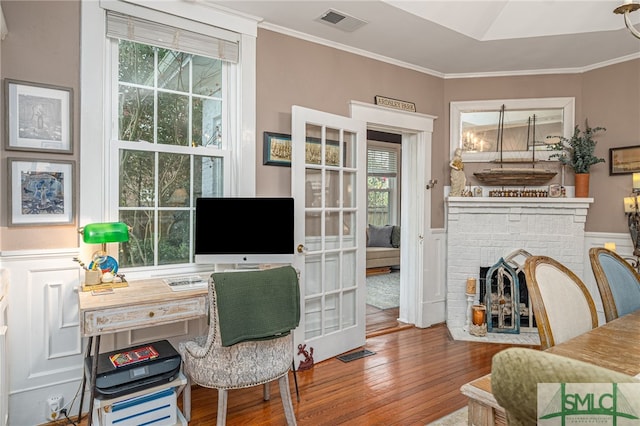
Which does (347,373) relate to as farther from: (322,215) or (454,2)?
(454,2)

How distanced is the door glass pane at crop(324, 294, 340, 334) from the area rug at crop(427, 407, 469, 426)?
1210 millimetres

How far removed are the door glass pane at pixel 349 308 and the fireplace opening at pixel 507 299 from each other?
1401 mm

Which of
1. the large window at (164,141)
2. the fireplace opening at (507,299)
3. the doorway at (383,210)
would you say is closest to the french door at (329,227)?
the large window at (164,141)

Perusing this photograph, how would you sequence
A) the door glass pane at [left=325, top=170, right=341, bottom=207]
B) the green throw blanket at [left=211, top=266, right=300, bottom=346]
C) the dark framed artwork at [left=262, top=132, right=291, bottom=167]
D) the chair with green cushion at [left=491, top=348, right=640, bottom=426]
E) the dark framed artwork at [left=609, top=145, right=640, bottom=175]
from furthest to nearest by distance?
the dark framed artwork at [left=609, top=145, right=640, bottom=175] < the door glass pane at [left=325, top=170, right=341, bottom=207] < the dark framed artwork at [left=262, top=132, right=291, bottom=167] < the green throw blanket at [left=211, top=266, right=300, bottom=346] < the chair with green cushion at [left=491, top=348, right=640, bottom=426]

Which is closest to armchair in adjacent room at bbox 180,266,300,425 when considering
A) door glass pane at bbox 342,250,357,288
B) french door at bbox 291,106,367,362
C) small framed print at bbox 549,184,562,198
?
french door at bbox 291,106,367,362

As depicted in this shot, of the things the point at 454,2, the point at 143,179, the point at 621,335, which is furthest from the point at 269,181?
the point at 621,335

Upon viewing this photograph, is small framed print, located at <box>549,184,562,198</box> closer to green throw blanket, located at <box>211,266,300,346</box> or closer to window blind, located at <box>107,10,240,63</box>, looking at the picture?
green throw blanket, located at <box>211,266,300,346</box>

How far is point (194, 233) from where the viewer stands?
2889 millimetres

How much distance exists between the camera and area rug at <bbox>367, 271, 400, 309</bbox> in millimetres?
5230

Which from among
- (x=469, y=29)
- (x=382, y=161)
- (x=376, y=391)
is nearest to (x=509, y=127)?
(x=469, y=29)

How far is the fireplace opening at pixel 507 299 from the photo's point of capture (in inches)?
155

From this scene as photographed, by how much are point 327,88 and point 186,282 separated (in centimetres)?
203

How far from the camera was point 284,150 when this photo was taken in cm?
323

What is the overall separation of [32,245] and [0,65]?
101cm
